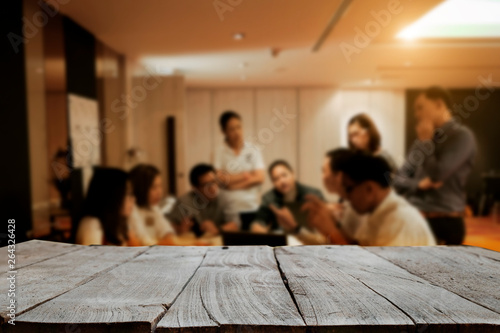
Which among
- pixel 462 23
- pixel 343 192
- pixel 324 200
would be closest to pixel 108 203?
pixel 343 192

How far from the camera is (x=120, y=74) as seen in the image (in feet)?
16.5

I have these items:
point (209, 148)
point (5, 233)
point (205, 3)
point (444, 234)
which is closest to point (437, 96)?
point (444, 234)

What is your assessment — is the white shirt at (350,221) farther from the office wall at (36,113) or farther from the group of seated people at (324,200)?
the office wall at (36,113)

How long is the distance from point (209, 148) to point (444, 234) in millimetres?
5669

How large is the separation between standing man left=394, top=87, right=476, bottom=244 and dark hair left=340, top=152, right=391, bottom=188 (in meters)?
1.07

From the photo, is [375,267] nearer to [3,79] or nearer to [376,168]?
[376,168]

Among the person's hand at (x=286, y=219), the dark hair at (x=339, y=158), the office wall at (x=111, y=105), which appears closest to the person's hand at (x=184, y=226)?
the person's hand at (x=286, y=219)

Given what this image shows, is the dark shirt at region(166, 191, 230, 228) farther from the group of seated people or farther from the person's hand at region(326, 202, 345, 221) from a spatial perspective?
the person's hand at region(326, 202, 345, 221)

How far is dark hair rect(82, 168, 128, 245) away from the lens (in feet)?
8.57

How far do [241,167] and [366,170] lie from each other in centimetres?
228

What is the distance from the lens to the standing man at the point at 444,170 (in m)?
3.12

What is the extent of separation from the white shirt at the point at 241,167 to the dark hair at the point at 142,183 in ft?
2.99

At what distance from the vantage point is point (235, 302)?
0.52 metres

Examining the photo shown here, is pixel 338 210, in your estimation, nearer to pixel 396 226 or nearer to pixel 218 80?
pixel 396 226
